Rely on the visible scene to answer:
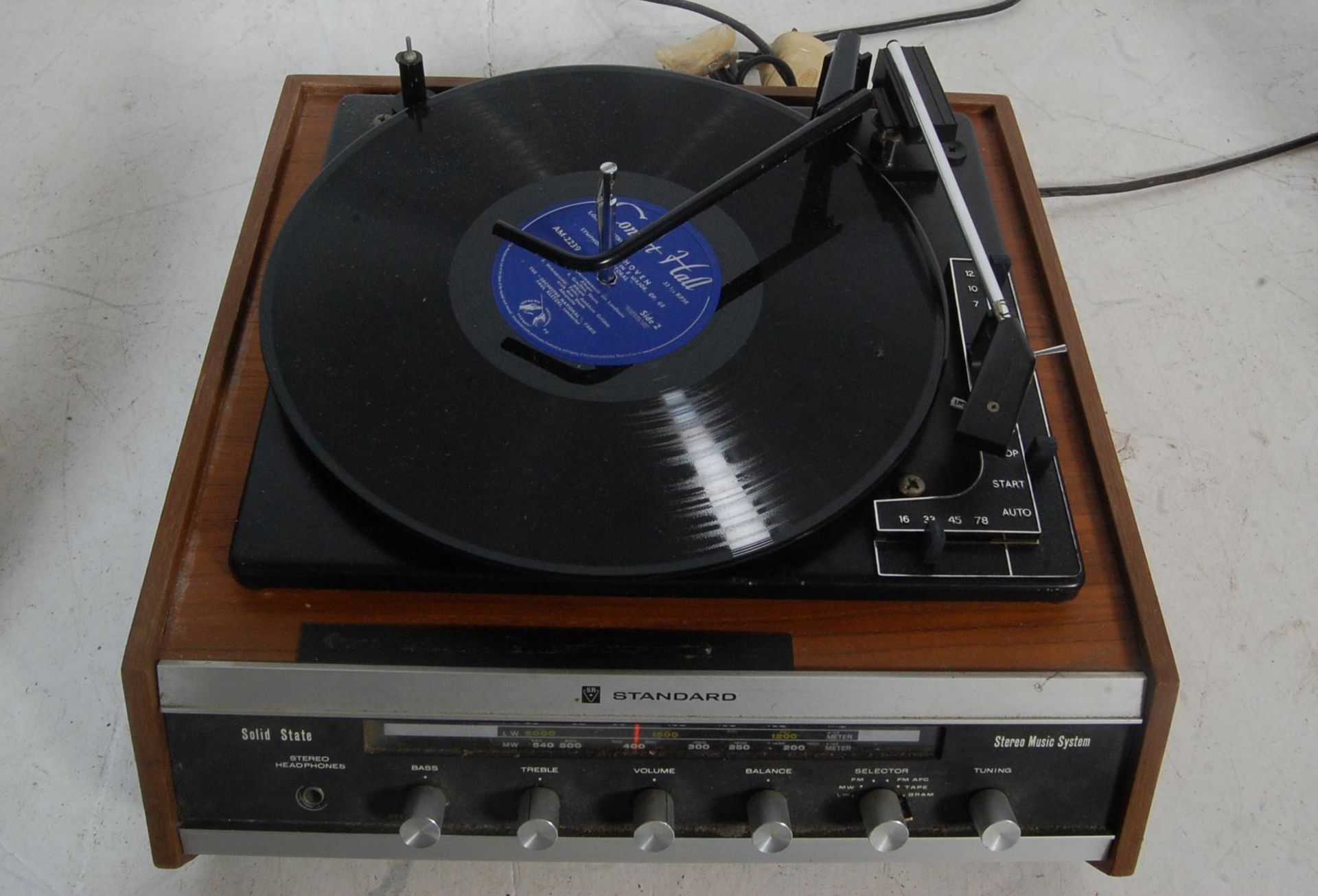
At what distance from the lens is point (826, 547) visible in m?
0.82

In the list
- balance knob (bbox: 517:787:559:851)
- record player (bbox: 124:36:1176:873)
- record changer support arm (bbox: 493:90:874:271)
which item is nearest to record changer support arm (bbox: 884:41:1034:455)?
record player (bbox: 124:36:1176:873)

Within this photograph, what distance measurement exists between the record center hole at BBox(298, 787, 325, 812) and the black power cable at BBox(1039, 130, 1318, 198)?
0.95 metres

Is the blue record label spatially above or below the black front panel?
above

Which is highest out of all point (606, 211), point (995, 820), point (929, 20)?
point (606, 211)

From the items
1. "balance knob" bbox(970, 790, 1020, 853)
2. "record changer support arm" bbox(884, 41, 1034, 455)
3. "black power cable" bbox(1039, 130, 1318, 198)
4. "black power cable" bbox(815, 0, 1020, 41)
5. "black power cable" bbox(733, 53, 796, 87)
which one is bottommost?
"balance knob" bbox(970, 790, 1020, 853)

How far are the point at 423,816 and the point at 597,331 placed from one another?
1.10 ft

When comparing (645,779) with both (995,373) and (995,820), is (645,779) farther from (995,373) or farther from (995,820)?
(995,373)

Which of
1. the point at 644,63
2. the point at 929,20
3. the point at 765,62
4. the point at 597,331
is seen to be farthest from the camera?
the point at 929,20

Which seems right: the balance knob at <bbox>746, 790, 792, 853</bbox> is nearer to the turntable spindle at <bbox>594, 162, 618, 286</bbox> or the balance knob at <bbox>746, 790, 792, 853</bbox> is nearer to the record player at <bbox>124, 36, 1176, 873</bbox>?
the record player at <bbox>124, 36, 1176, 873</bbox>

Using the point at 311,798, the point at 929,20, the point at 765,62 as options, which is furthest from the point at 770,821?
the point at 929,20

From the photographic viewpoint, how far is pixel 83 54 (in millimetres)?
1460

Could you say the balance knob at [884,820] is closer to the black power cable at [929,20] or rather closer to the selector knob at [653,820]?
the selector knob at [653,820]

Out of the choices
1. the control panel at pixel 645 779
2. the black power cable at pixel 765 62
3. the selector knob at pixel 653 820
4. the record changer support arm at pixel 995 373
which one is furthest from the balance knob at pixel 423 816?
the black power cable at pixel 765 62

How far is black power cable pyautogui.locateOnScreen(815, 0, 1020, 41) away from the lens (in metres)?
1.51
